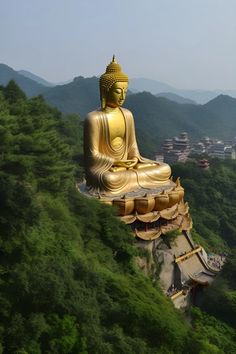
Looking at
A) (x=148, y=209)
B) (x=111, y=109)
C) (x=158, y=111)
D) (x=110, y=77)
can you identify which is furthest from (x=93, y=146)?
(x=158, y=111)

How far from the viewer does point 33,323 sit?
15.4 feet

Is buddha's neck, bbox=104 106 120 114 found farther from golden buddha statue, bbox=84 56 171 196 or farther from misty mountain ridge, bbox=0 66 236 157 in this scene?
misty mountain ridge, bbox=0 66 236 157

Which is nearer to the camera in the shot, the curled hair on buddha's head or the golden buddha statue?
the golden buddha statue

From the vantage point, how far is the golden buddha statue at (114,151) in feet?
36.3

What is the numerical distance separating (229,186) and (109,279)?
20.3 metres

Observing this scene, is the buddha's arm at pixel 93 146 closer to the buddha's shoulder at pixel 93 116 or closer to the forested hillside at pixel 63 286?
the buddha's shoulder at pixel 93 116

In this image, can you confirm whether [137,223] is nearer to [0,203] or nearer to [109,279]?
[109,279]

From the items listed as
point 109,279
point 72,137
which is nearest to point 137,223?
point 109,279

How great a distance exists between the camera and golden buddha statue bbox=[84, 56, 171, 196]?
11070mm

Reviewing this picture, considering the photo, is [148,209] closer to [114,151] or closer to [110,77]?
[114,151]

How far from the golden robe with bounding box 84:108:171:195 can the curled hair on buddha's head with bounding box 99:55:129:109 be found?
22.8 inches

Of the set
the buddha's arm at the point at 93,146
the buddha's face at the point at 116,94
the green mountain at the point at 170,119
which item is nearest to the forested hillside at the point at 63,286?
the buddha's arm at the point at 93,146

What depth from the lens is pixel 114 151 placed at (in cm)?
1196

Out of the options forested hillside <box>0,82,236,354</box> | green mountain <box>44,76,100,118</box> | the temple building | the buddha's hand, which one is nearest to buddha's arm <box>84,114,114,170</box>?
the buddha's hand
